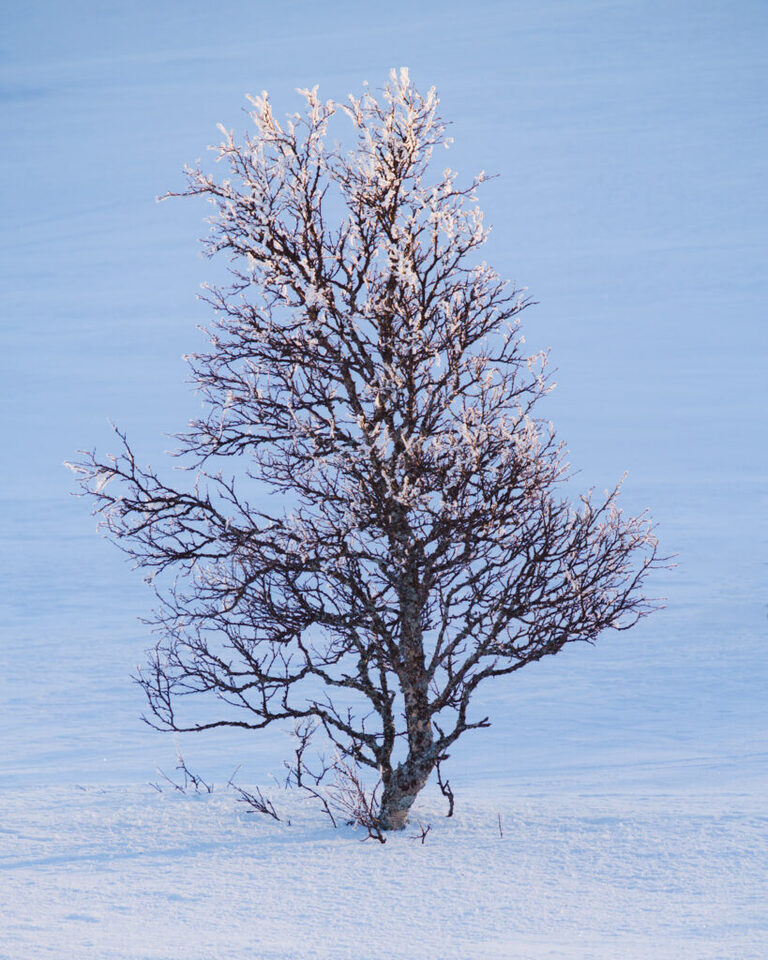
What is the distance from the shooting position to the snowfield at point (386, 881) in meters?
7.84

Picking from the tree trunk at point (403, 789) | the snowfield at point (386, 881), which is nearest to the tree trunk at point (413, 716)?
the tree trunk at point (403, 789)

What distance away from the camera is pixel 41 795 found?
1360 centimetres

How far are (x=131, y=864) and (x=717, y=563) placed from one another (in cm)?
2750

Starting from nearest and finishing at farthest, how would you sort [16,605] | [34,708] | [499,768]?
[499,768], [34,708], [16,605]

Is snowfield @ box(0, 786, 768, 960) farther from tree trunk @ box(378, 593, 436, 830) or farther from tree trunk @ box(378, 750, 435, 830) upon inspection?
tree trunk @ box(378, 593, 436, 830)

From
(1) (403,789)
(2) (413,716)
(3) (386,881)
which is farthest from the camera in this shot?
(1) (403,789)

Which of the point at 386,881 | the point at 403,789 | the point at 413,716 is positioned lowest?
the point at 386,881

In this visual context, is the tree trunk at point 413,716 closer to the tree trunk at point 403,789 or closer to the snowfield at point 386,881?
the tree trunk at point 403,789

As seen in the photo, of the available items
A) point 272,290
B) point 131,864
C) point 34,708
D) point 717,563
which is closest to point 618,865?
point 131,864

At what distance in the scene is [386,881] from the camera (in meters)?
9.56

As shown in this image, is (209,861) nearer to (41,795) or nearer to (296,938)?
(296,938)

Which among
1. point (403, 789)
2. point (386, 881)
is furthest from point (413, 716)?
point (386, 881)

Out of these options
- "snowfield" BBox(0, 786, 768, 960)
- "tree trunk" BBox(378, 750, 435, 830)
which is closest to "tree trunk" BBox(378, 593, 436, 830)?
"tree trunk" BBox(378, 750, 435, 830)

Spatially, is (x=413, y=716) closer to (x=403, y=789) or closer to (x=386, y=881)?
(x=403, y=789)
